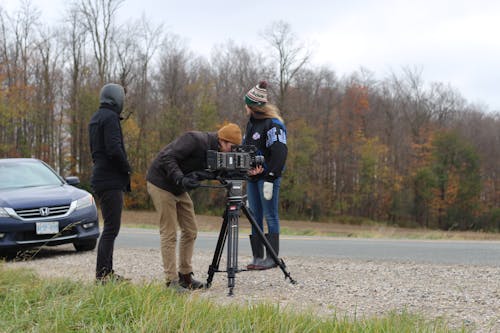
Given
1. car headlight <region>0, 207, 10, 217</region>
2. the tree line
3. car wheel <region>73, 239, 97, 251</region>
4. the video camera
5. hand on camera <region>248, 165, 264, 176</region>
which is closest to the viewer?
the video camera

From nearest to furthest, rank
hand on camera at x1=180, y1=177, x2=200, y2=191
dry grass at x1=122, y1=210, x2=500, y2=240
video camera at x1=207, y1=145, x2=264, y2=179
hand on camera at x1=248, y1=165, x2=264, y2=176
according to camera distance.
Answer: hand on camera at x1=180, y1=177, x2=200, y2=191 → video camera at x1=207, y1=145, x2=264, y2=179 → hand on camera at x1=248, y1=165, x2=264, y2=176 → dry grass at x1=122, y1=210, x2=500, y2=240

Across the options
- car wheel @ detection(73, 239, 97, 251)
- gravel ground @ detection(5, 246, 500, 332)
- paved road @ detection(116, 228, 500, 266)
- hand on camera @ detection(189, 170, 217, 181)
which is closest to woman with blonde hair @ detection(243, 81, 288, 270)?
gravel ground @ detection(5, 246, 500, 332)

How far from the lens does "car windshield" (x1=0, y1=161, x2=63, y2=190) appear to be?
9.02 metres

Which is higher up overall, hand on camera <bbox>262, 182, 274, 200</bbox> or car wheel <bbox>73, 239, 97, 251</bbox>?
hand on camera <bbox>262, 182, 274, 200</bbox>

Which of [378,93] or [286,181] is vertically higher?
[378,93]

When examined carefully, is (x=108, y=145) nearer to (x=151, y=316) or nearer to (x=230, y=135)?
(x=230, y=135)

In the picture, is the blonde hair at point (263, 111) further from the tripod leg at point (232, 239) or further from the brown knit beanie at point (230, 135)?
the tripod leg at point (232, 239)

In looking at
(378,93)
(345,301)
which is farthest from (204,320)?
(378,93)

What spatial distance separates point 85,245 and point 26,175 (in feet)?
5.26

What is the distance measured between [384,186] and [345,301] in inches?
2030

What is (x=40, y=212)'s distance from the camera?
26.8 ft

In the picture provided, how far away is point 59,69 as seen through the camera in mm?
48469

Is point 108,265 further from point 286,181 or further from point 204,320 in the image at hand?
point 286,181

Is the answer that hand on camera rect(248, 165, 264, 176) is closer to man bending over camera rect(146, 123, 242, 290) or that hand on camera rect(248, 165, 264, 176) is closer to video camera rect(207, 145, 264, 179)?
video camera rect(207, 145, 264, 179)
